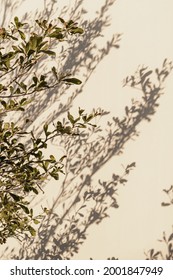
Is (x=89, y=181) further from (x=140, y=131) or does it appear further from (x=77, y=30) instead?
(x=77, y=30)

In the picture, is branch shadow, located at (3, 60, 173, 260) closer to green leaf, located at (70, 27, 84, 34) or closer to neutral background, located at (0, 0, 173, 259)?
neutral background, located at (0, 0, 173, 259)

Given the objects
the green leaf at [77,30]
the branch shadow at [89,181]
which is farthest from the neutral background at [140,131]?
the green leaf at [77,30]

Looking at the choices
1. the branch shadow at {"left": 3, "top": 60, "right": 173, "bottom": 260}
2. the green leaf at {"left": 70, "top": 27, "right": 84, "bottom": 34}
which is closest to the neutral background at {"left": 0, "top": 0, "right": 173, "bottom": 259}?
the branch shadow at {"left": 3, "top": 60, "right": 173, "bottom": 260}

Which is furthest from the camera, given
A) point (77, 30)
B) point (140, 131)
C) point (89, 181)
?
point (89, 181)

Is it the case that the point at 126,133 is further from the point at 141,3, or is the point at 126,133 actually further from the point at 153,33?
the point at 141,3

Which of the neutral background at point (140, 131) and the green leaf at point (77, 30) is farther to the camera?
the neutral background at point (140, 131)

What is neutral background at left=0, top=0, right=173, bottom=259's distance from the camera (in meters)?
4.77

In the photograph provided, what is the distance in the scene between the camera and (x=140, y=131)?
4.84 m

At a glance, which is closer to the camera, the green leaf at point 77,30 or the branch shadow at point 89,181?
the green leaf at point 77,30

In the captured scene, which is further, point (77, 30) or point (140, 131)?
point (140, 131)

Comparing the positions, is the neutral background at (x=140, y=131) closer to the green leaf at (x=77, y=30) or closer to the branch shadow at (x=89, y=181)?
the branch shadow at (x=89, y=181)

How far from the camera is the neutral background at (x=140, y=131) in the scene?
15.6ft

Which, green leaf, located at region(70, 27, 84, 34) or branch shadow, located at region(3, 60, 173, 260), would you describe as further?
branch shadow, located at region(3, 60, 173, 260)

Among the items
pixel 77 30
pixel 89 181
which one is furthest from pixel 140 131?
pixel 77 30
